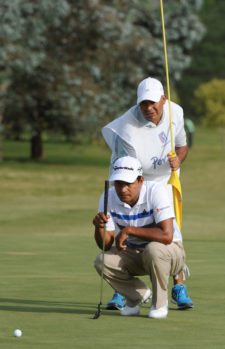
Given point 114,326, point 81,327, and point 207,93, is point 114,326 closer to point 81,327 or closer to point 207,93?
point 81,327

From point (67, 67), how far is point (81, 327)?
117 feet

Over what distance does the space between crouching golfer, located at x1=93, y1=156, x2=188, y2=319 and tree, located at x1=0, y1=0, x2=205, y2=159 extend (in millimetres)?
32068

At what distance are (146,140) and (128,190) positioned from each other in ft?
3.71

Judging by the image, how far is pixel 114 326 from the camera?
9430 millimetres

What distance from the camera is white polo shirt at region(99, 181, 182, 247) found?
9.88m

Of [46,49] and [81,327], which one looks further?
[46,49]

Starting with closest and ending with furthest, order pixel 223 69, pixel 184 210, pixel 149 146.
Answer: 1. pixel 149 146
2. pixel 184 210
3. pixel 223 69

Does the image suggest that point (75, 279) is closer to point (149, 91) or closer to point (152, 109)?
point (152, 109)

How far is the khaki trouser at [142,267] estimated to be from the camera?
9875mm

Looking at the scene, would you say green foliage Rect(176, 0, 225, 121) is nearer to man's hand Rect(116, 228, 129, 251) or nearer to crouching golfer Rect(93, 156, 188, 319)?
crouching golfer Rect(93, 156, 188, 319)

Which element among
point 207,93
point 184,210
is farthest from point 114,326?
point 207,93

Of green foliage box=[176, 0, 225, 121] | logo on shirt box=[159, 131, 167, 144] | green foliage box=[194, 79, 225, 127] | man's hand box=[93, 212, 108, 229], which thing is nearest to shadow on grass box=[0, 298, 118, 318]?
man's hand box=[93, 212, 108, 229]

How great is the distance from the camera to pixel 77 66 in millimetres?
45438

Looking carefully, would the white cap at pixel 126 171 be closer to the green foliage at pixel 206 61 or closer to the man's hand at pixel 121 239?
the man's hand at pixel 121 239
